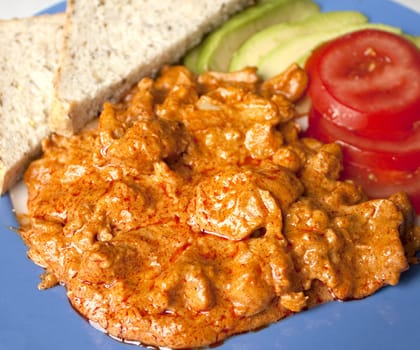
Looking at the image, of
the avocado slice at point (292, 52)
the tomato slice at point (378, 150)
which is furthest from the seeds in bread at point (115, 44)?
the tomato slice at point (378, 150)

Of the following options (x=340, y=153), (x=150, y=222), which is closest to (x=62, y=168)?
(x=150, y=222)

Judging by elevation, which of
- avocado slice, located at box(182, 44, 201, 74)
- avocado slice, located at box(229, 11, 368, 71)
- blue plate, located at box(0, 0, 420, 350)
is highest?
avocado slice, located at box(229, 11, 368, 71)

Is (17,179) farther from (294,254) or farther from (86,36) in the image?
(294,254)

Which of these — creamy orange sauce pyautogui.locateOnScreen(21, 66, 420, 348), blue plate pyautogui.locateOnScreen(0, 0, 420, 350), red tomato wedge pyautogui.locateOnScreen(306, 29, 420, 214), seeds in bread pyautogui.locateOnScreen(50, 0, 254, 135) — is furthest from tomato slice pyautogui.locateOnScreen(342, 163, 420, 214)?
seeds in bread pyautogui.locateOnScreen(50, 0, 254, 135)

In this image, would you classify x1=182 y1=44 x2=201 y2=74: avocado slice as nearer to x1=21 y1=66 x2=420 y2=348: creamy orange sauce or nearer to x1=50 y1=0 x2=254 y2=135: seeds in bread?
x1=50 y1=0 x2=254 y2=135: seeds in bread

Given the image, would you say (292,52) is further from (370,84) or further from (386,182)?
(386,182)

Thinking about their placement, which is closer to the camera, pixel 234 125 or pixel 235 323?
pixel 235 323

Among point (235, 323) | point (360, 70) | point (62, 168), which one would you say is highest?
point (360, 70)

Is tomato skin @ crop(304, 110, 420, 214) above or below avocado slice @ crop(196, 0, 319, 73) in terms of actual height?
below
